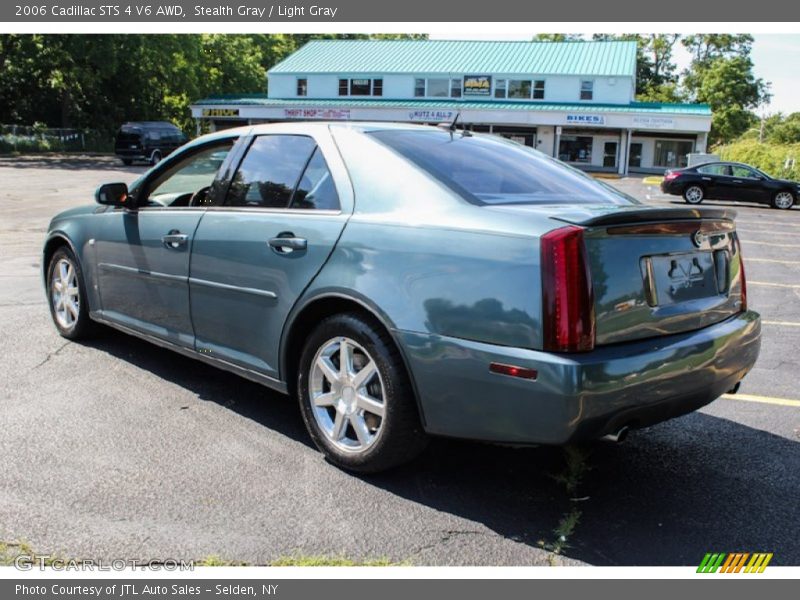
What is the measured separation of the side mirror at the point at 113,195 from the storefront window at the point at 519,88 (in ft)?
155

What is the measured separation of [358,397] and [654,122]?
47.2 m

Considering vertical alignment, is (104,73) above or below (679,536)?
above

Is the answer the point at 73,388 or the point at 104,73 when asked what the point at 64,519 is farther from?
the point at 104,73

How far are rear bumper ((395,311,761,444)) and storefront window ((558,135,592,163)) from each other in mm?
50453

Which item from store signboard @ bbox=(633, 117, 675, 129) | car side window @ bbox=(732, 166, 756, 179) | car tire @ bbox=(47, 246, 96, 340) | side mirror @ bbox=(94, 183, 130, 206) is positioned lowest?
car tire @ bbox=(47, 246, 96, 340)

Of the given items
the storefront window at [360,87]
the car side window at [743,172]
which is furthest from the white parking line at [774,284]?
the storefront window at [360,87]

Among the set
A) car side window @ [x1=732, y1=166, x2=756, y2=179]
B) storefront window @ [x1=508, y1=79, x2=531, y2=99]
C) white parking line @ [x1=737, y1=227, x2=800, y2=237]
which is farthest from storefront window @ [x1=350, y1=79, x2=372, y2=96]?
white parking line @ [x1=737, y1=227, x2=800, y2=237]

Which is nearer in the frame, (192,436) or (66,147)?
(192,436)

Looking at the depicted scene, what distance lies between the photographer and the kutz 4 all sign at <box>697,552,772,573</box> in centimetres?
295

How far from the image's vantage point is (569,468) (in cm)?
382

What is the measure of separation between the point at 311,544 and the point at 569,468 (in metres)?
1.42

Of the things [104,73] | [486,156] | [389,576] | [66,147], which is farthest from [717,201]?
[66,147]
